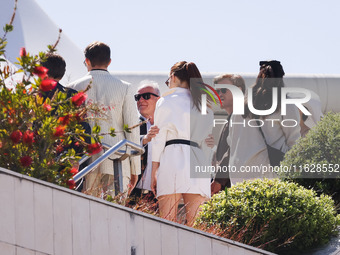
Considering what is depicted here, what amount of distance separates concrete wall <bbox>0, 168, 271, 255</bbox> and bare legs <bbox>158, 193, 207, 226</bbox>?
1.33m

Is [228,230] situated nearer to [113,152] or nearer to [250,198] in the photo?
[250,198]

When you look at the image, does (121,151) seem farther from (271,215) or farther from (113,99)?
(271,215)

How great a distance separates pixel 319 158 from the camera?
307 inches

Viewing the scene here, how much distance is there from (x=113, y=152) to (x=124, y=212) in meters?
1.07

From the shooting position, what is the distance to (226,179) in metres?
8.59

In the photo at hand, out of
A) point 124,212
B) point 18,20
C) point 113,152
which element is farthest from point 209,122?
point 18,20

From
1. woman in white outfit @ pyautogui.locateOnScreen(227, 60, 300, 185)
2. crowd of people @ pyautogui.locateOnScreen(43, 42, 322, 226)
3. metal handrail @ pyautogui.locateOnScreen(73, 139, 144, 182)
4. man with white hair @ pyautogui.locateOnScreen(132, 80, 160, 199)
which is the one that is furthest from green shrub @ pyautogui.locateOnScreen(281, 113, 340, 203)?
metal handrail @ pyautogui.locateOnScreen(73, 139, 144, 182)

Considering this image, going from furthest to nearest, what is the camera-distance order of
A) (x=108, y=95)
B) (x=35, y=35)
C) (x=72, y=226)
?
1. (x=35, y=35)
2. (x=108, y=95)
3. (x=72, y=226)

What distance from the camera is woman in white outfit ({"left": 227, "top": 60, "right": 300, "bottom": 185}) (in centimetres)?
819

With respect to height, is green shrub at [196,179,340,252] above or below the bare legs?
below

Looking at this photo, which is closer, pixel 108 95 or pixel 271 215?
pixel 271 215

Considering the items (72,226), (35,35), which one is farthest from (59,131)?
(35,35)

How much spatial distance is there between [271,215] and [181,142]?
123 cm

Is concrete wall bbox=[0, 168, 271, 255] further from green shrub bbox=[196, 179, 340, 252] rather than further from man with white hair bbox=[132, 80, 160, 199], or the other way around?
man with white hair bbox=[132, 80, 160, 199]
